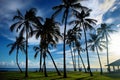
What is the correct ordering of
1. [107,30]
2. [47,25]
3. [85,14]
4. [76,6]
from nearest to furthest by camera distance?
[76,6]
[47,25]
[85,14]
[107,30]

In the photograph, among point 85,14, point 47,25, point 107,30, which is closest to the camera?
point 47,25

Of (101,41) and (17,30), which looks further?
(101,41)

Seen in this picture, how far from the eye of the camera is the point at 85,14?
44250 mm

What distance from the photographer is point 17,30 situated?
40.2 metres

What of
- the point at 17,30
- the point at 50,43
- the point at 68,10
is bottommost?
the point at 50,43

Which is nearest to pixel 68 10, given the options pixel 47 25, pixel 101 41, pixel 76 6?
pixel 76 6

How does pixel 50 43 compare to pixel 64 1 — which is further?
pixel 50 43

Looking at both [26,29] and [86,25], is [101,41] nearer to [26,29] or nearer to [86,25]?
[86,25]

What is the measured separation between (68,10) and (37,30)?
916 cm

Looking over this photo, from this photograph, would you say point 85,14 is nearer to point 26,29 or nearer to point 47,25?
point 47,25

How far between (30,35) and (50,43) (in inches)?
227

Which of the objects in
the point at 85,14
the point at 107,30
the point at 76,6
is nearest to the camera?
the point at 76,6

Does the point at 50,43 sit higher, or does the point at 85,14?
the point at 85,14

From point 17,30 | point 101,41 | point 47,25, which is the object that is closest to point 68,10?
point 47,25
